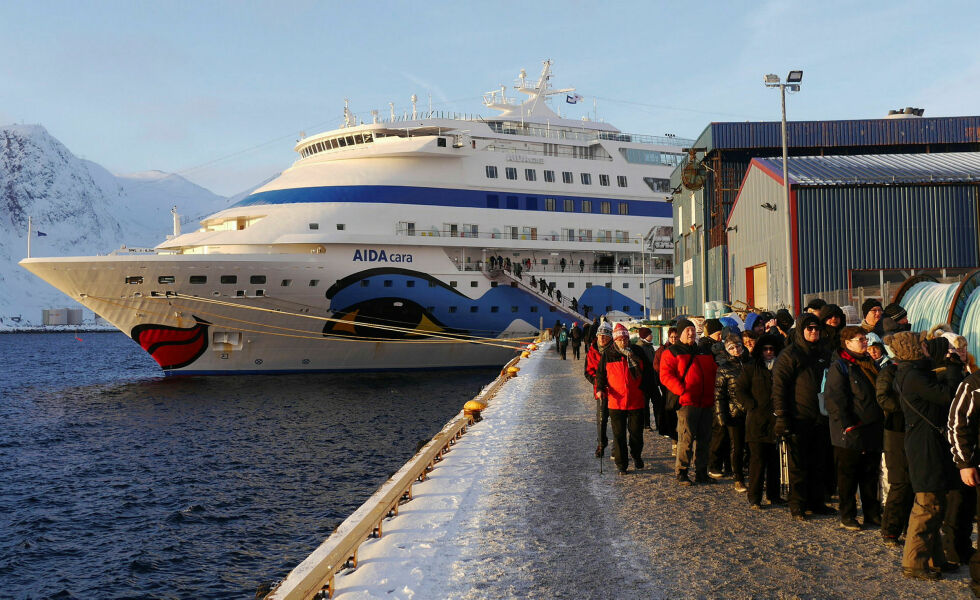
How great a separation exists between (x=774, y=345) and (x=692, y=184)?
24.7 m

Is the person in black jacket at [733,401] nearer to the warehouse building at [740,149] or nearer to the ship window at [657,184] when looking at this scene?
the warehouse building at [740,149]

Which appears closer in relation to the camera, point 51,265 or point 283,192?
point 51,265

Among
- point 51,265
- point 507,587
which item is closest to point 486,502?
point 507,587

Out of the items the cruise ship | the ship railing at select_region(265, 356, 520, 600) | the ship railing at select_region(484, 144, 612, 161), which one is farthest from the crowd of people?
the ship railing at select_region(484, 144, 612, 161)

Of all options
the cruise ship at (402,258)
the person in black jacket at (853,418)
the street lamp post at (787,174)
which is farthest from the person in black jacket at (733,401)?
the cruise ship at (402,258)

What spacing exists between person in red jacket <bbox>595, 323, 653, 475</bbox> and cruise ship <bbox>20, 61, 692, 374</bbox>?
20598mm

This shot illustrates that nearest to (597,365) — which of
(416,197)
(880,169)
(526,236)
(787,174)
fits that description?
(787,174)

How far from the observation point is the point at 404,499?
23.9 feet

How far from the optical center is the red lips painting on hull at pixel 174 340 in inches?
1180

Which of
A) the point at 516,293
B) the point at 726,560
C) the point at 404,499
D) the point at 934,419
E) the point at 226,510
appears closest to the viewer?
the point at 934,419

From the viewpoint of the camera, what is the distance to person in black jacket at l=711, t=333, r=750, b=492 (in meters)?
7.16

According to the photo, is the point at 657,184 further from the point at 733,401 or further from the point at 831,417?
the point at 831,417

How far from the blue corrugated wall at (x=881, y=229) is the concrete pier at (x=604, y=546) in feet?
41.3

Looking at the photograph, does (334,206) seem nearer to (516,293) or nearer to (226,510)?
(516,293)
